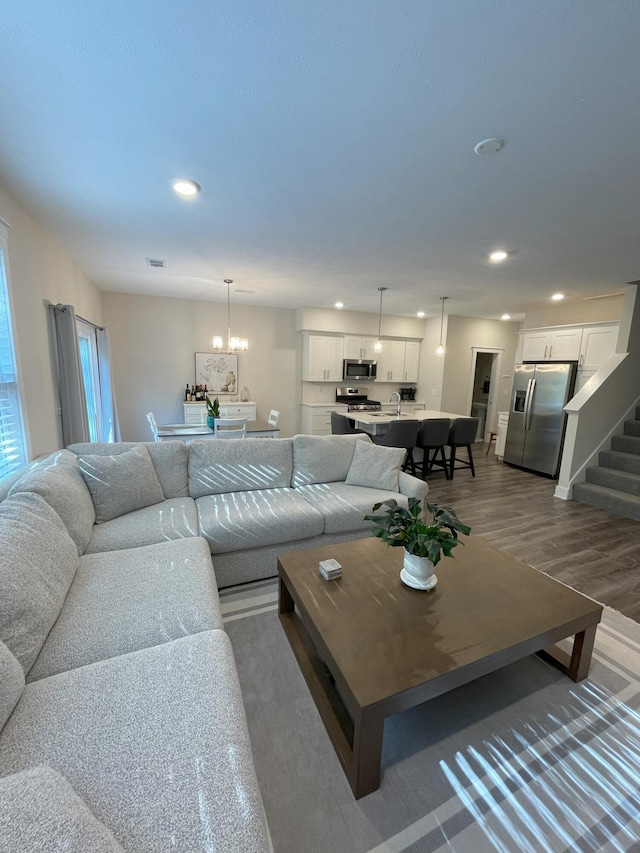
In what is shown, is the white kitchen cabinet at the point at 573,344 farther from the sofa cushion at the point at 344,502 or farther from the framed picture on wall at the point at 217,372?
the framed picture on wall at the point at 217,372

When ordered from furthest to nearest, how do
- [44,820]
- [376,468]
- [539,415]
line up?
[539,415] < [376,468] < [44,820]

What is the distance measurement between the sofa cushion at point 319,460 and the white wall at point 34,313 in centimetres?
197

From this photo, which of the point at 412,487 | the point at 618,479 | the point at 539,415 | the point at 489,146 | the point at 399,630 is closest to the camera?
the point at 399,630

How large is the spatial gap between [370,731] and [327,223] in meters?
2.97

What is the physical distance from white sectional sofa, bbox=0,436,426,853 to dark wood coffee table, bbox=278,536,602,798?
418 mm

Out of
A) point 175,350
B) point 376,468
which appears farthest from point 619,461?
point 175,350

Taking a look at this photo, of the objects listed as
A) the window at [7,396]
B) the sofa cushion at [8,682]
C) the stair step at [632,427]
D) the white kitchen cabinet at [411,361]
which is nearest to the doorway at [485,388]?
the white kitchen cabinet at [411,361]

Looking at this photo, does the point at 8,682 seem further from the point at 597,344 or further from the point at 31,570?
the point at 597,344

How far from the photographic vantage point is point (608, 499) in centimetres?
395

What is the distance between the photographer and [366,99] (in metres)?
1.43

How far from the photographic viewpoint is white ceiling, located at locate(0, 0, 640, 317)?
1137mm

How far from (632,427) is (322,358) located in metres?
4.68

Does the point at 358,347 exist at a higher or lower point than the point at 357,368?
higher

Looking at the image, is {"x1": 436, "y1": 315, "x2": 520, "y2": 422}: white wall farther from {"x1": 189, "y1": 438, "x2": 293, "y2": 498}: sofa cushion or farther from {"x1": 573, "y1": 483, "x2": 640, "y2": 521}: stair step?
{"x1": 189, "y1": 438, "x2": 293, "y2": 498}: sofa cushion
